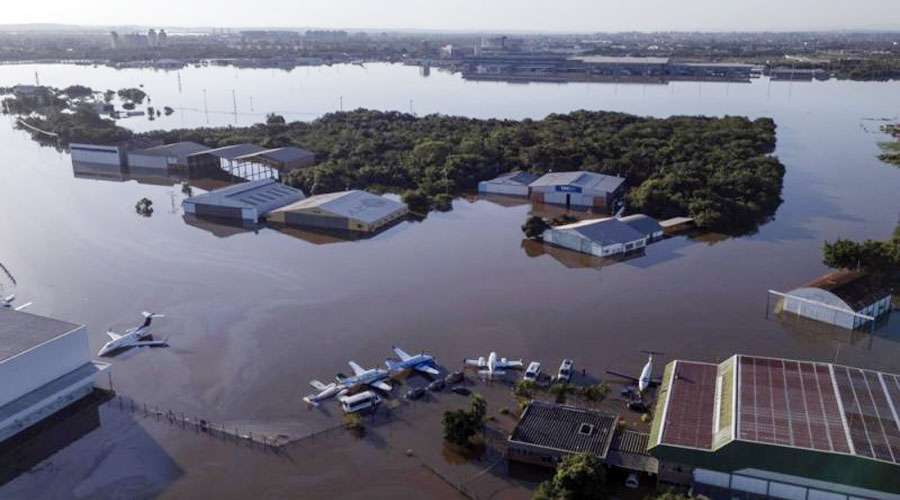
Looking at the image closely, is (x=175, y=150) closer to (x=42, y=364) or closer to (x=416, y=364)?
(x=42, y=364)

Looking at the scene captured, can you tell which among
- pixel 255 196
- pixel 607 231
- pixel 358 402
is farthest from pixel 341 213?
pixel 358 402

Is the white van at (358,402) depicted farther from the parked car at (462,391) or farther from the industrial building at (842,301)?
the industrial building at (842,301)

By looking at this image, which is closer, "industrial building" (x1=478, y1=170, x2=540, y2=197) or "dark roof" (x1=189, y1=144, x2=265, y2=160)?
"industrial building" (x1=478, y1=170, x2=540, y2=197)

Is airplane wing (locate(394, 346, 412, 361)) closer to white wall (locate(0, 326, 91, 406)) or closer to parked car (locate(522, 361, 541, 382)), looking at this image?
parked car (locate(522, 361, 541, 382))

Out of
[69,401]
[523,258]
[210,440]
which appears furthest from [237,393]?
[523,258]

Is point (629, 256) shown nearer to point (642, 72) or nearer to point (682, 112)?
point (682, 112)

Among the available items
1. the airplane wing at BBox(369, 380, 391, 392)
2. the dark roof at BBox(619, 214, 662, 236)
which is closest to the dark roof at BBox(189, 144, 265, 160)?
the dark roof at BBox(619, 214, 662, 236)

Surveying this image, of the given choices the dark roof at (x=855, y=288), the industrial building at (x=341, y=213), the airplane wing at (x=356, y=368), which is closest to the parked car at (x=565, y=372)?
the airplane wing at (x=356, y=368)
